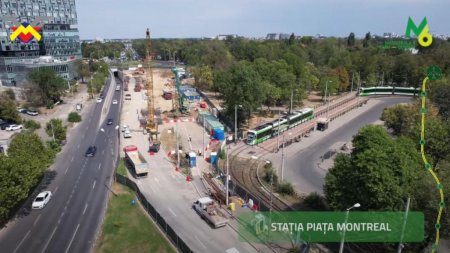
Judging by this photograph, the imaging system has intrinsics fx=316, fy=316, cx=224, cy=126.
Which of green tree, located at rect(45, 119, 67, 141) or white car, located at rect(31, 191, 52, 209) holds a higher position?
green tree, located at rect(45, 119, 67, 141)

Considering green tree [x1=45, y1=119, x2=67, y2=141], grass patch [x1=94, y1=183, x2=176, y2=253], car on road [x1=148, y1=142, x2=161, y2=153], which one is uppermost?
green tree [x1=45, y1=119, x2=67, y2=141]

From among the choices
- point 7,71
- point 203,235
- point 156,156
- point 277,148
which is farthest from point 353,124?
point 7,71

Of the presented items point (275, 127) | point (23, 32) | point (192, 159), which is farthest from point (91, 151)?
point (23, 32)

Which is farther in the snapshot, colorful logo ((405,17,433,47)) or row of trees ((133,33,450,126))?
row of trees ((133,33,450,126))

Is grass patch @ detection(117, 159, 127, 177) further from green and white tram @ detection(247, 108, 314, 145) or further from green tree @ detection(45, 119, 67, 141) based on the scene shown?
green and white tram @ detection(247, 108, 314, 145)

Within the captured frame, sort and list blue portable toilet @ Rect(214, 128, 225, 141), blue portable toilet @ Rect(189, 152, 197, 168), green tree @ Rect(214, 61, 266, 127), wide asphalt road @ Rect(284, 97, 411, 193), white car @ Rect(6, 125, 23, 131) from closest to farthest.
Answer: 1. wide asphalt road @ Rect(284, 97, 411, 193)
2. blue portable toilet @ Rect(189, 152, 197, 168)
3. blue portable toilet @ Rect(214, 128, 225, 141)
4. green tree @ Rect(214, 61, 266, 127)
5. white car @ Rect(6, 125, 23, 131)

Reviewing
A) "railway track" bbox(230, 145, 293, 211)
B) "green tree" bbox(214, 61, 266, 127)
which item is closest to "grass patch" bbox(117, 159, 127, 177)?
"railway track" bbox(230, 145, 293, 211)
